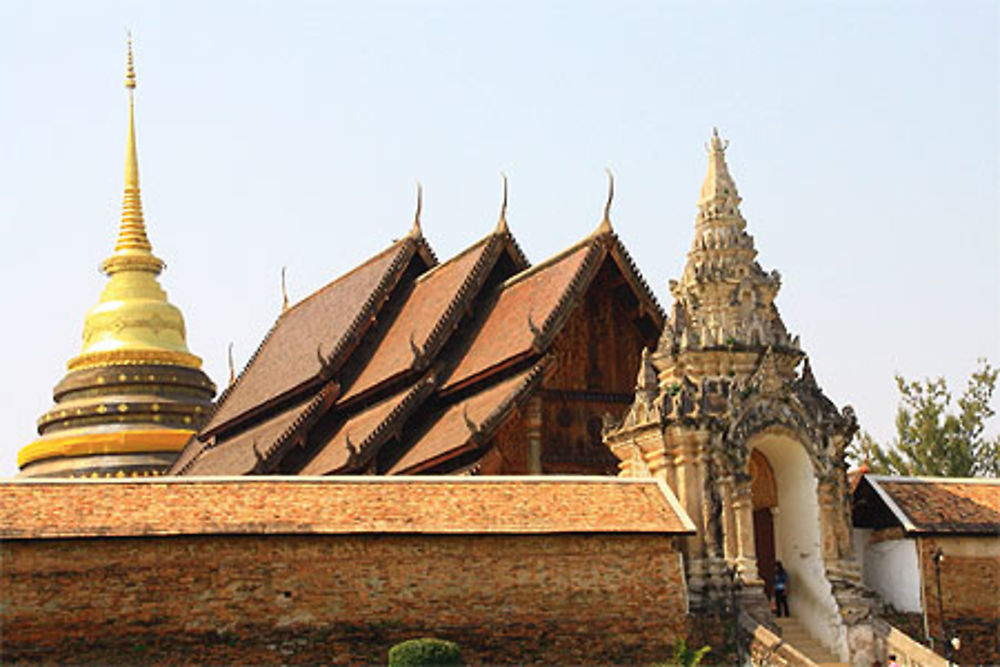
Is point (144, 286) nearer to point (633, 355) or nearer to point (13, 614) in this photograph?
point (633, 355)

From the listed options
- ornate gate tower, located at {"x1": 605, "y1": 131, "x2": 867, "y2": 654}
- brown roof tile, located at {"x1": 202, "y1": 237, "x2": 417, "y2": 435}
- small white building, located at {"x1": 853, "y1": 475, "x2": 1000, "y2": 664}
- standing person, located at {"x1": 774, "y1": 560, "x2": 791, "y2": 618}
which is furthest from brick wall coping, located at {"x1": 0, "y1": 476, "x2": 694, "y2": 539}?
brown roof tile, located at {"x1": 202, "y1": 237, "x2": 417, "y2": 435}

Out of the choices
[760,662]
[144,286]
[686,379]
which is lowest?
[760,662]

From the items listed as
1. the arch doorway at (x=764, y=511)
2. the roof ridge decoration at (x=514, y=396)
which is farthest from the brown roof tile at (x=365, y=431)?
the arch doorway at (x=764, y=511)

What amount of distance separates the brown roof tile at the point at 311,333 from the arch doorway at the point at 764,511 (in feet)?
26.9

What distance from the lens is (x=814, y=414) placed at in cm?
1948

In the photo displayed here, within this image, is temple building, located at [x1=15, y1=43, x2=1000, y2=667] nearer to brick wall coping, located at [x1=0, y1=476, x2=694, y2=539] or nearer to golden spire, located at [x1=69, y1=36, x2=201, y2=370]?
brick wall coping, located at [x1=0, y1=476, x2=694, y2=539]

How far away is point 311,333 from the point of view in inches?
1160

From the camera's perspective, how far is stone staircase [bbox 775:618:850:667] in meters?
18.8

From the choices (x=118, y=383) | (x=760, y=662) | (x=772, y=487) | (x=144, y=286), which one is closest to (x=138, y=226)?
(x=144, y=286)

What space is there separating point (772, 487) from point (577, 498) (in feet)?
10.4

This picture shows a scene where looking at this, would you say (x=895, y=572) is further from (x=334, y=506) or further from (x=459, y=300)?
(x=459, y=300)

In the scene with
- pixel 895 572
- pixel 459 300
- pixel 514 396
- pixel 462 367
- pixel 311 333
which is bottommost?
pixel 895 572

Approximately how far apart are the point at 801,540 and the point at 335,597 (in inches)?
228

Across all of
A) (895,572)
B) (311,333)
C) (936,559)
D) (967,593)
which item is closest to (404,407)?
(311,333)
